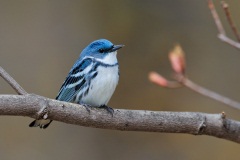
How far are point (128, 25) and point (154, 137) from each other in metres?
1.01

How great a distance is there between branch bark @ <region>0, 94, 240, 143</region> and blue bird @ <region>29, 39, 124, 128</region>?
13.8 inches

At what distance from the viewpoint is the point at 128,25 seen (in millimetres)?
4996

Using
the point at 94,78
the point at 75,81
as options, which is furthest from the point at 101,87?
the point at 75,81

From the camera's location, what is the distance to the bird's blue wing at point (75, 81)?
3008 millimetres

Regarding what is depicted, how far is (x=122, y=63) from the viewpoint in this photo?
5004mm

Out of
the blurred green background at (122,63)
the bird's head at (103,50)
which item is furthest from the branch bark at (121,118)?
the blurred green background at (122,63)

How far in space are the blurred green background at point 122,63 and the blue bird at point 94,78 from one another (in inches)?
61.3

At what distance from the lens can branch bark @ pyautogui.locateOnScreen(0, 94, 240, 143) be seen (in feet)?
7.50

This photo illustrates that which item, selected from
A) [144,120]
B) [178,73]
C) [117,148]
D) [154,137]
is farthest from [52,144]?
[178,73]

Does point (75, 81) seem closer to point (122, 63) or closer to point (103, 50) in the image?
point (103, 50)

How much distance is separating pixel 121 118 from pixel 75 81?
0.59 metres

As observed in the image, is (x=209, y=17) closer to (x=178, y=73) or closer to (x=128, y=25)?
(x=128, y=25)

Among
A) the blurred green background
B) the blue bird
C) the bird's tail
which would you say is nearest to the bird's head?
the blue bird

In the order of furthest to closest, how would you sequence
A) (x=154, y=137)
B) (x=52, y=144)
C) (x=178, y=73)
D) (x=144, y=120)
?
(x=154, y=137)
(x=52, y=144)
(x=144, y=120)
(x=178, y=73)
